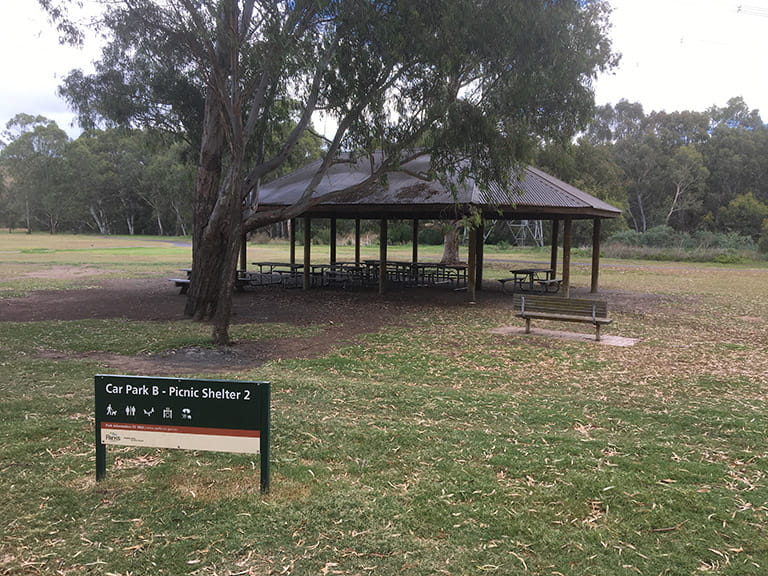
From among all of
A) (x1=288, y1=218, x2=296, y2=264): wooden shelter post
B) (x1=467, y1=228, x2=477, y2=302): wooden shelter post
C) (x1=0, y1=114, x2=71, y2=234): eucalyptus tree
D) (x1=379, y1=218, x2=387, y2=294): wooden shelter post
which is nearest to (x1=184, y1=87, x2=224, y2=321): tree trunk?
(x1=379, y1=218, x2=387, y2=294): wooden shelter post

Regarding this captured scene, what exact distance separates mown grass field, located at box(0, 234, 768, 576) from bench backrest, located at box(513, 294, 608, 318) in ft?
6.39

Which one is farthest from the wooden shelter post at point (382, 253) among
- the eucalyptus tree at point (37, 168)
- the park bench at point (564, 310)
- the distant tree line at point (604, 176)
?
the eucalyptus tree at point (37, 168)

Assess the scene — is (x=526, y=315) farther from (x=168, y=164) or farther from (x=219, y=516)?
(x=168, y=164)

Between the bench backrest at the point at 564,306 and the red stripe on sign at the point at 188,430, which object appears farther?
the bench backrest at the point at 564,306

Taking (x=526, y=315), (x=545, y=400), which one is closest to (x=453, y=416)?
(x=545, y=400)

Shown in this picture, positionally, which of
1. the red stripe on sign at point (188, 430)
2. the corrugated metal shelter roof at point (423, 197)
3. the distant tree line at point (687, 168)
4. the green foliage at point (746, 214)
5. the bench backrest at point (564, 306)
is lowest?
the red stripe on sign at point (188, 430)

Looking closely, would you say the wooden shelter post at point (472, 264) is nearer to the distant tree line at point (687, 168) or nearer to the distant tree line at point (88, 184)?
the distant tree line at point (687, 168)

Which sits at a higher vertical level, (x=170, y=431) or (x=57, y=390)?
(x=170, y=431)

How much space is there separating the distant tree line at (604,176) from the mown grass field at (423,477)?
58.6 feet

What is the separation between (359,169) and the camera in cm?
1952

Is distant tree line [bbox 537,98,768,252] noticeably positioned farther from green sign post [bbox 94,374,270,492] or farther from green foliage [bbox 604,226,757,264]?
green sign post [bbox 94,374,270,492]

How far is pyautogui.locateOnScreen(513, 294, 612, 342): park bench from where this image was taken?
10.8 meters

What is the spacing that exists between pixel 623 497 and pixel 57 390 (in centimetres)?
594

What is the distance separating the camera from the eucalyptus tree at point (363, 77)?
10.0 metres
